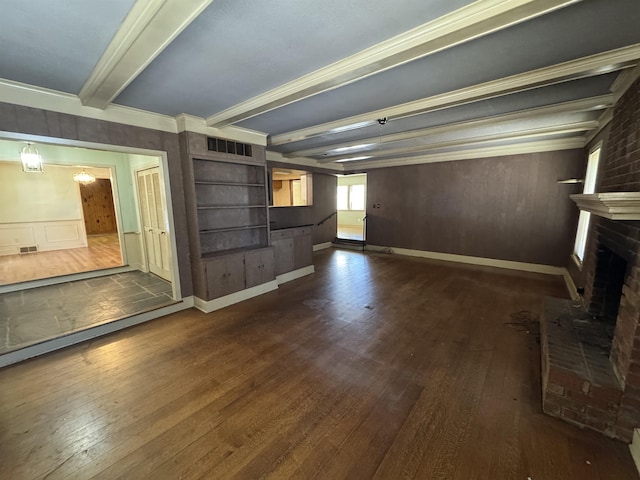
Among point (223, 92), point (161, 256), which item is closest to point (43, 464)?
point (223, 92)

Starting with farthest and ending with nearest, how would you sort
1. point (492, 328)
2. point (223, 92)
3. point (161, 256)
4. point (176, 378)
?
point (161, 256)
point (492, 328)
point (223, 92)
point (176, 378)

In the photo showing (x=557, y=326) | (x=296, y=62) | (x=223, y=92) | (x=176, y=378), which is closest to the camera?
(x=296, y=62)

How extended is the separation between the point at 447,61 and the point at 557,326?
8.58 feet

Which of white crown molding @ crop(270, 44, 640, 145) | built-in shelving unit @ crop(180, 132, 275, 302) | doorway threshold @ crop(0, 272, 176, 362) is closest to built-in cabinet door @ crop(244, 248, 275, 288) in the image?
built-in shelving unit @ crop(180, 132, 275, 302)

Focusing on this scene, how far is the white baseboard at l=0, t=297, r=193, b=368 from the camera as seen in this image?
2467 mm

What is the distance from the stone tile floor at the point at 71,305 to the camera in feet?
9.27

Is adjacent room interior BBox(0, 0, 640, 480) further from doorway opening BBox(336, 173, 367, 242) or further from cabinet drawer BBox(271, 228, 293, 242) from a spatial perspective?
Answer: doorway opening BBox(336, 173, 367, 242)

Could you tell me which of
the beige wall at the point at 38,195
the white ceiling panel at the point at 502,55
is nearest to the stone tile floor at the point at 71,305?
the white ceiling panel at the point at 502,55

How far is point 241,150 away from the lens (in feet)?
13.3

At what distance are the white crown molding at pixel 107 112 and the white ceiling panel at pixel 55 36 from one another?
17 cm

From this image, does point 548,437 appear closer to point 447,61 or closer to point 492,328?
point 492,328

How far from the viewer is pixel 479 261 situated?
589cm

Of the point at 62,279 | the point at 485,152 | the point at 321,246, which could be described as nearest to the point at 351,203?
the point at 321,246

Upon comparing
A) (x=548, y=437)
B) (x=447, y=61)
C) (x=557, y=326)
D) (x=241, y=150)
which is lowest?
(x=548, y=437)
